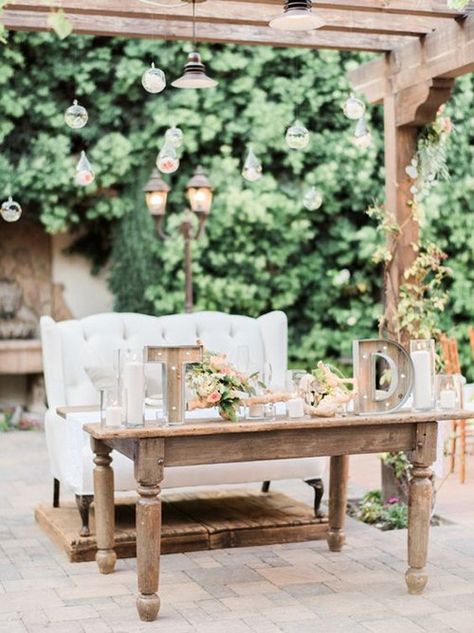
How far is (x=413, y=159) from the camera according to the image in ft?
19.6

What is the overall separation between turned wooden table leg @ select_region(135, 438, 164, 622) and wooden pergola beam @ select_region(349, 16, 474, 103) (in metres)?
2.69

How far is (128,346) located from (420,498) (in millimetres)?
2235

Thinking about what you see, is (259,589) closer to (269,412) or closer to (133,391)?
(269,412)

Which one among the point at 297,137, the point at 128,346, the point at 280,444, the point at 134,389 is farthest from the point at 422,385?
the point at 128,346

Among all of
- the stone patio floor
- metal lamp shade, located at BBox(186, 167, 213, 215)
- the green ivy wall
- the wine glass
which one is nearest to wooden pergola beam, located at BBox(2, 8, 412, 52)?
the wine glass

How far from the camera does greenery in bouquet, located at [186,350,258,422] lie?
13.7 feet

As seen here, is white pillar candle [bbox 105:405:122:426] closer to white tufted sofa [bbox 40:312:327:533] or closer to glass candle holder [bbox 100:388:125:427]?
glass candle holder [bbox 100:388:125:427]

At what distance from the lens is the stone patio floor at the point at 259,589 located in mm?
4008

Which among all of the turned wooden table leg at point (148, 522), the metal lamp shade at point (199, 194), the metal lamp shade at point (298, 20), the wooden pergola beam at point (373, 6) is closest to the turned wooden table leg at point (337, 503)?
the turned wooden table leg at point (148, 522)

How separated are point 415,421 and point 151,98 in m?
6.35

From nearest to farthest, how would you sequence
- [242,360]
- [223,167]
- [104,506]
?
[242,360] → [104,506] → [223,167]

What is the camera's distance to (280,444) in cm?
420

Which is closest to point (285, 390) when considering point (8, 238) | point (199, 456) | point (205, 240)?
point (199, 456)

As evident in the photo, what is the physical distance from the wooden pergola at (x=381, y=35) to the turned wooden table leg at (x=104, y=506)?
2.04 metres
